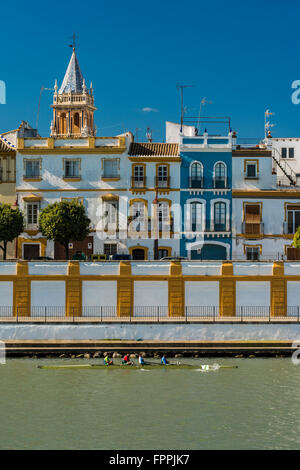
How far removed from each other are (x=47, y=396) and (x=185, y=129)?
115 ft

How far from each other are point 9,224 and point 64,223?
3.80 meters

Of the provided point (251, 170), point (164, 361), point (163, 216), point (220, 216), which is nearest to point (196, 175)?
point (220, 216)

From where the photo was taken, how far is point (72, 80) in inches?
4281

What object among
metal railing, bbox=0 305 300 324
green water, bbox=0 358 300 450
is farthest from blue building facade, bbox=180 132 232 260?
green water, bbox=0 358 300 450

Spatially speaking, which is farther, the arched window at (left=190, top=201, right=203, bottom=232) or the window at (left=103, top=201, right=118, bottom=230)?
the window at (left=103, top=201, right=118, bottom=230)

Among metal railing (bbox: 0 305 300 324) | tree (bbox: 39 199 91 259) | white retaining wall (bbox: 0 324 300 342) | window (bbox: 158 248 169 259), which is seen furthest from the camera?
window (bbox: 158 248 169 259)

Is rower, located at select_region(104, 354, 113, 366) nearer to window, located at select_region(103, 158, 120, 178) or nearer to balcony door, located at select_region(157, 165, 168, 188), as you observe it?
balcony door, located at select_region(157, 165, 168, 188)

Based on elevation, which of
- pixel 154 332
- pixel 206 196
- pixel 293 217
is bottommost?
pixel 154 332

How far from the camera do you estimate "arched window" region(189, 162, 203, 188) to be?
201ft

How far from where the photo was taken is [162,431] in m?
31.0

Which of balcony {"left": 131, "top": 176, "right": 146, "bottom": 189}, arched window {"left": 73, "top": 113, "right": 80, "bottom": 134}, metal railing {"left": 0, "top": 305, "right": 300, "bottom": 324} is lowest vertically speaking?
metal railing {"left": 0, "top": 305, "right": 300, "bottom": 324}

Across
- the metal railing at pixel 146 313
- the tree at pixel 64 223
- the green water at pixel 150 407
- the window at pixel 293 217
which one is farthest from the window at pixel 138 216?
the green water at pixel 150 407

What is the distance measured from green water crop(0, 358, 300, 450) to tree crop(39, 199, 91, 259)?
51.0 feet

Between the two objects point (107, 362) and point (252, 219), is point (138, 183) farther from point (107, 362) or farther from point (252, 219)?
point (107, 362)
